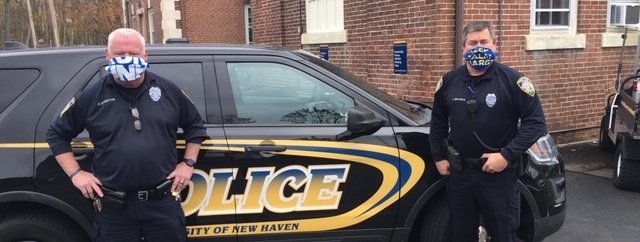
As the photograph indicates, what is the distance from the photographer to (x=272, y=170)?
3.15m

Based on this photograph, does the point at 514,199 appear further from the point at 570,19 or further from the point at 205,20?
the point at 205,20

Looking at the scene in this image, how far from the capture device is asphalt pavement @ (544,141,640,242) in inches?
180

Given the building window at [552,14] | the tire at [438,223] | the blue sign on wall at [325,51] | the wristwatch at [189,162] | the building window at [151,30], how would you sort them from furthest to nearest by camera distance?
1. the building window at [151,30]
2. the blue sign on wall at [325,51]
3. the building window at [552,14]
4. the tire at [438,223]
5. the wristwatch at [189,162]

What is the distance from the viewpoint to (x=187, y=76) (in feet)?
10.6

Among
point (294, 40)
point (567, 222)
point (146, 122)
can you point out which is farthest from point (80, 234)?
point (294, 40)

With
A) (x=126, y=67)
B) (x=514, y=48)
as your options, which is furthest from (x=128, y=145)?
(x=514, y=48)

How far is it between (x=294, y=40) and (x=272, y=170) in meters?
9.21

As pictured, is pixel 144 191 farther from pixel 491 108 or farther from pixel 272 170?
pixel 491 108

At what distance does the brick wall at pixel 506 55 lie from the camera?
7.32 meters

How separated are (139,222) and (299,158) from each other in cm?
96

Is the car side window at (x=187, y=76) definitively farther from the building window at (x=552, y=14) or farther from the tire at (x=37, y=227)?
the building window at (x=552, y=14)

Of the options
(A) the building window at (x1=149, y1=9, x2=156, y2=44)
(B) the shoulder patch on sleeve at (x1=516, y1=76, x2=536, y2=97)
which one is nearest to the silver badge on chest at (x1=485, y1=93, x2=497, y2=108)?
(B) the shoulder patch on sleeve at (x1=516, y1=76, x2=536, y2=97)

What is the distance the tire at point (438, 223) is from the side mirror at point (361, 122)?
0.70 meters

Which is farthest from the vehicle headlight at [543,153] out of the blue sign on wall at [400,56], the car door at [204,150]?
the blue sign on wall at [400,56]
